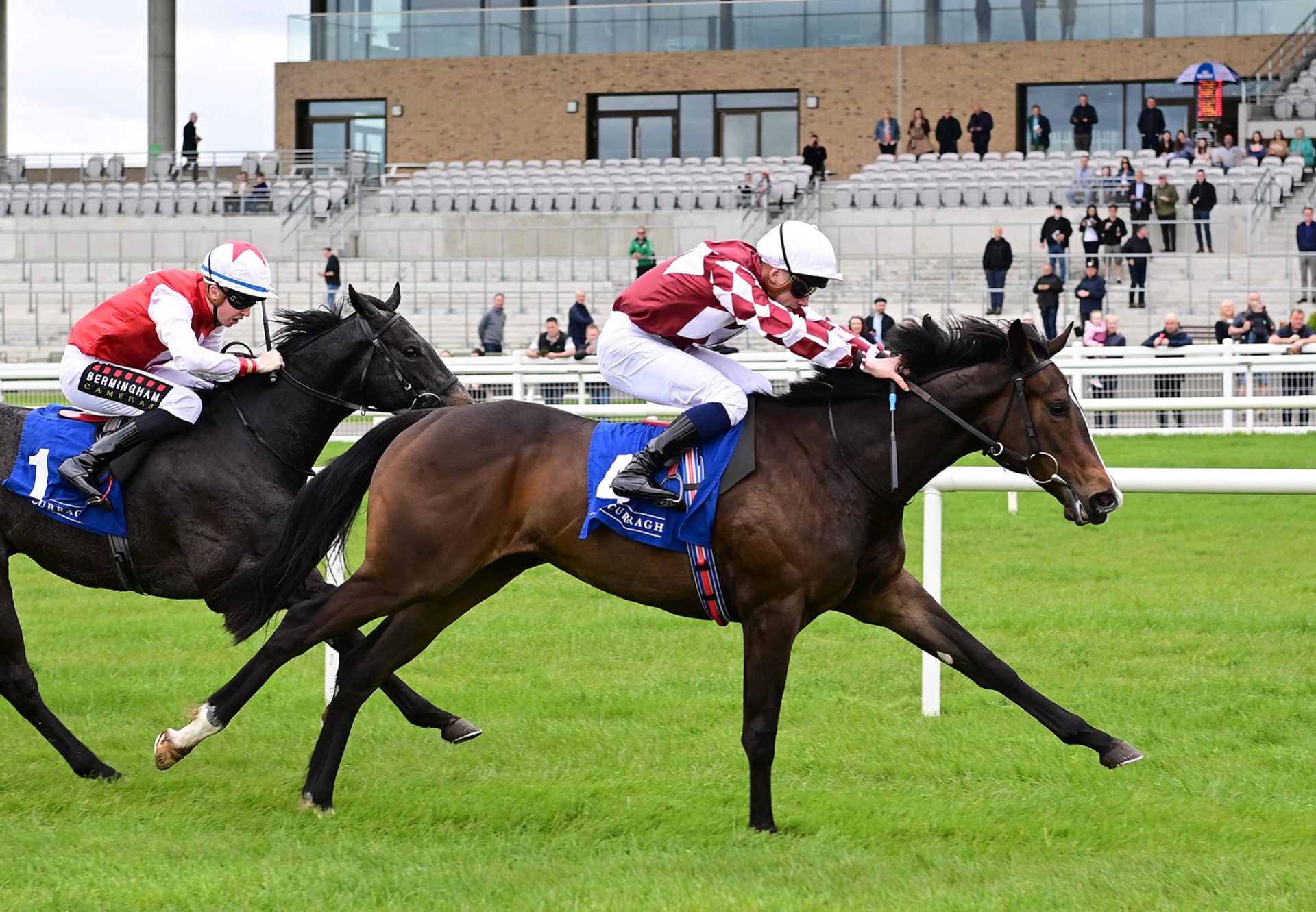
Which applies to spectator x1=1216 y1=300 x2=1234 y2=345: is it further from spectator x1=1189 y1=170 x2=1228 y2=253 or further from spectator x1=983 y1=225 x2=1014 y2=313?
spectator x1=1189 y1=170 x2=1228 y2=253

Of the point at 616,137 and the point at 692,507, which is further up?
the point at 616,137

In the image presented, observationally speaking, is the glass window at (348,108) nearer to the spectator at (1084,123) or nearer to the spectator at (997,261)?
the spectator at (1084,123)

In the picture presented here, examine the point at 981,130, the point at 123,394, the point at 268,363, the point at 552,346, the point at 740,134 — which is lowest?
the point at 123,394

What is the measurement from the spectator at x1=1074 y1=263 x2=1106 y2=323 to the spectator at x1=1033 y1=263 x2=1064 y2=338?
0.25 meters

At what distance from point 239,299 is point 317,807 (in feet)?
6.29

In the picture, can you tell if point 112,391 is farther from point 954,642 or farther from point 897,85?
point 897,85

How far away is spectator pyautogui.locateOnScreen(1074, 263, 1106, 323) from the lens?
1967cm

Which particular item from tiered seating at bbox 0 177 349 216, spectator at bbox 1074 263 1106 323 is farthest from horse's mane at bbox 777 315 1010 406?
tiered seating at bbox 0 177 349 216

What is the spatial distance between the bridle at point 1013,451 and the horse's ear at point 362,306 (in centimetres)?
202

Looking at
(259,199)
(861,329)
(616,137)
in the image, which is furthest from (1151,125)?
(259,199)

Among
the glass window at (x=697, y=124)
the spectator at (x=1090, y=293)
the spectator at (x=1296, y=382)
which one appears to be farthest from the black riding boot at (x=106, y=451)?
the glass window at (x=697, y=124)

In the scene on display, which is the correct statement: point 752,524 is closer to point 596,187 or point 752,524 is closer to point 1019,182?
point 1019,182

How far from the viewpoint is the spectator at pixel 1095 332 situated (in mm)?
17797

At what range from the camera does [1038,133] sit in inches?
1126
